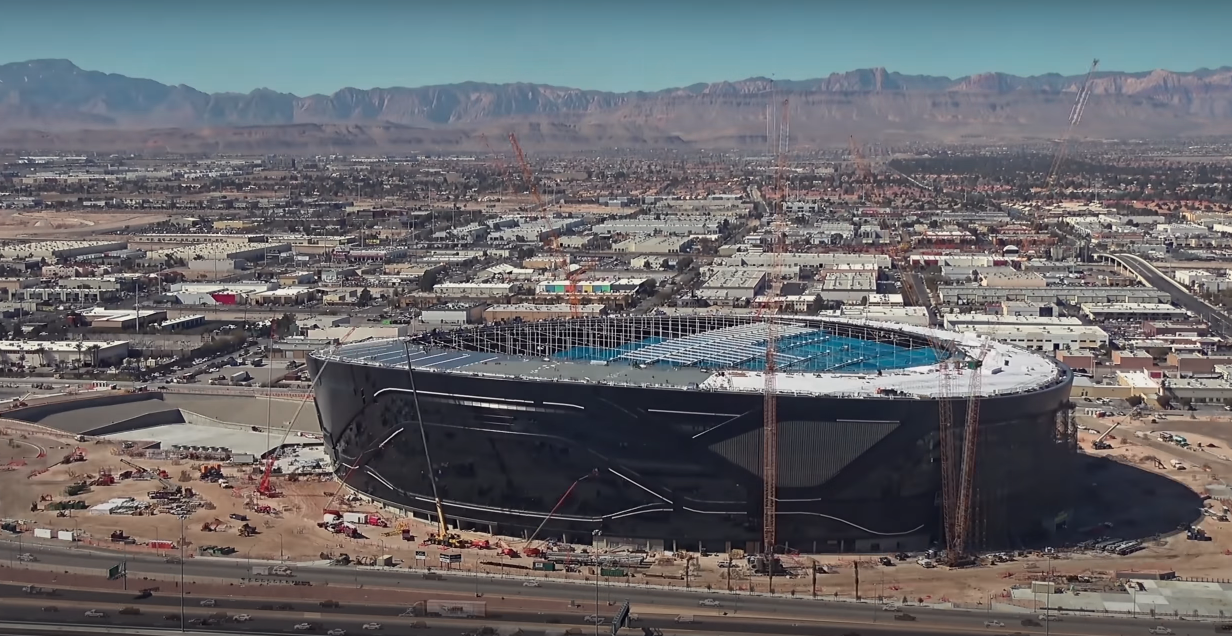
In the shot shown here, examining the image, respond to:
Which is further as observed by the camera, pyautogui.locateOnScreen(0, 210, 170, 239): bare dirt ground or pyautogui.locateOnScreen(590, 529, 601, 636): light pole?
pyautogui.locateOnScreen(0, 210, 170, 239): bare dirt ground

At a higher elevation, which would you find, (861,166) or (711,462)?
(711,462)

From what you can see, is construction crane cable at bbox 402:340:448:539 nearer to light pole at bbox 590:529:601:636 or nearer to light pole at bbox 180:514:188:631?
light pole at bbox 590:529:601:636

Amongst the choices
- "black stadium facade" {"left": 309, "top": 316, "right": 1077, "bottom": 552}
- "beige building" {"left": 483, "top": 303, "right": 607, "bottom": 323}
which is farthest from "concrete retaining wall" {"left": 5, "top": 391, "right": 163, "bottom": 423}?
"beige building" {"left": 483, "top": 303, "right": 607, "bottom": 323}

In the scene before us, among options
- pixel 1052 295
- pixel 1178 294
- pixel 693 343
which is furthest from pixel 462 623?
pixel 1178 294

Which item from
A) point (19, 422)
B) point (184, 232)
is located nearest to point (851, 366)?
point (19, 422)

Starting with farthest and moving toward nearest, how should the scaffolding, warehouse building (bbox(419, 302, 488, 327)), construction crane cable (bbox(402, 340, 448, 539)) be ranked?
warehouse building (bbox(419, 302, 488, 327)) → the scaffolding → construction crane cable (bbox(402, 340, 448, 539))

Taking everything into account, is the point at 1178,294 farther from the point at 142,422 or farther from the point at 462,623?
the point at 462,623

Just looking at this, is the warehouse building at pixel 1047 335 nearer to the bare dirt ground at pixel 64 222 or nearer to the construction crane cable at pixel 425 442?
the construction crane cable at pixel 425 442

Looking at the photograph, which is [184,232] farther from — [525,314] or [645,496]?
[645,496]
